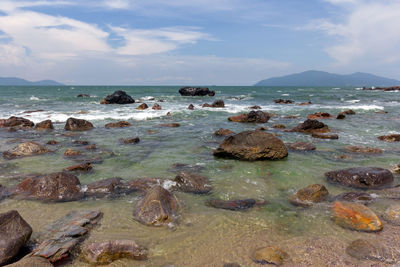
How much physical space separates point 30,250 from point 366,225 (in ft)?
19.0

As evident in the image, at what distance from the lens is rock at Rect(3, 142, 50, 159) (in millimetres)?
9800

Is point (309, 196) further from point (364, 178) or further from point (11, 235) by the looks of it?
point (11, 235)

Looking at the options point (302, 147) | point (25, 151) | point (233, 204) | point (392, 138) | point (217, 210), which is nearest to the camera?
point (217, 210)

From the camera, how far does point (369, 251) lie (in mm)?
4254

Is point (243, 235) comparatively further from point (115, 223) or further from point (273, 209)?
point (115, 223)

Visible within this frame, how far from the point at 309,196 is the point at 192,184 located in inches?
111

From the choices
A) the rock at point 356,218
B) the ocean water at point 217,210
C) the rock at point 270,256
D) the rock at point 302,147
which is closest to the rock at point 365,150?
the ocean water at point 217,210

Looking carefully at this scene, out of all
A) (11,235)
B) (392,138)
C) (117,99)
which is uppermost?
(117,99)

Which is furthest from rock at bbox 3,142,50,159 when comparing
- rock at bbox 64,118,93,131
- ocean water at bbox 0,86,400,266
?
rock at bbox 64,118,93,131

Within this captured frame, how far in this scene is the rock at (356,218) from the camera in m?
4.89

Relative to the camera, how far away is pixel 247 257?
416cm

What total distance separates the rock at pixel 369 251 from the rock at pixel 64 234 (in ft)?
14.5

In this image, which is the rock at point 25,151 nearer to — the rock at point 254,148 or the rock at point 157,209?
the rock at point 157,209

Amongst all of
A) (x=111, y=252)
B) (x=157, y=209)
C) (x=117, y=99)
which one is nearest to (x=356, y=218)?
(x=157, y=209)
